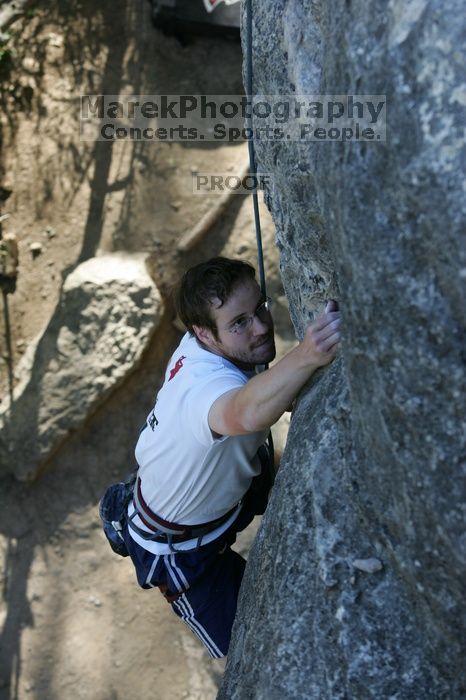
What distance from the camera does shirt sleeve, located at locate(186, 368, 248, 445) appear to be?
2.08 m

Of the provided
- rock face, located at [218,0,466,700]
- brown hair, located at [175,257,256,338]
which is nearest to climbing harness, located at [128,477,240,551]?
rock face, located at [218,0,466,700]

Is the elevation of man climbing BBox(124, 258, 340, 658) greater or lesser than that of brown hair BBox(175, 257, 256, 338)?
lesser

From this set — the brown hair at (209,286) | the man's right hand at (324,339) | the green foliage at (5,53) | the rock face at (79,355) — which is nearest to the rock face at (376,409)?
the man's right hand at (324,339)

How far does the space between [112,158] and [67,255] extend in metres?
0.72

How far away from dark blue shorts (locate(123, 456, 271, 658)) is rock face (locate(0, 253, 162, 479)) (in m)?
2.31

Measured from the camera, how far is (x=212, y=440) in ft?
6.95

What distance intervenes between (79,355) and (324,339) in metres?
3.13

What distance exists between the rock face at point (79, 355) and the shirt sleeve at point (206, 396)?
2.68 meters

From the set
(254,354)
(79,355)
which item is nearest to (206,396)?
(254,354)

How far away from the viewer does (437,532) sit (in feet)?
4.83

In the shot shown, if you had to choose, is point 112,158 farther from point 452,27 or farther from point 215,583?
point 452,27

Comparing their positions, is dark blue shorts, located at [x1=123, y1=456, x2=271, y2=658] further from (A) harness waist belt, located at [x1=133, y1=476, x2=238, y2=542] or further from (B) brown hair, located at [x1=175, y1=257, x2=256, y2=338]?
(B) brown hair, located at [x1=175, y1=257, x2=256, y2=338]

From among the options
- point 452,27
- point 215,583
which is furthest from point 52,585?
point 452,27

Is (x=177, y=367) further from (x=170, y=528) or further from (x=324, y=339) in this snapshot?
(x=324, y=339)
